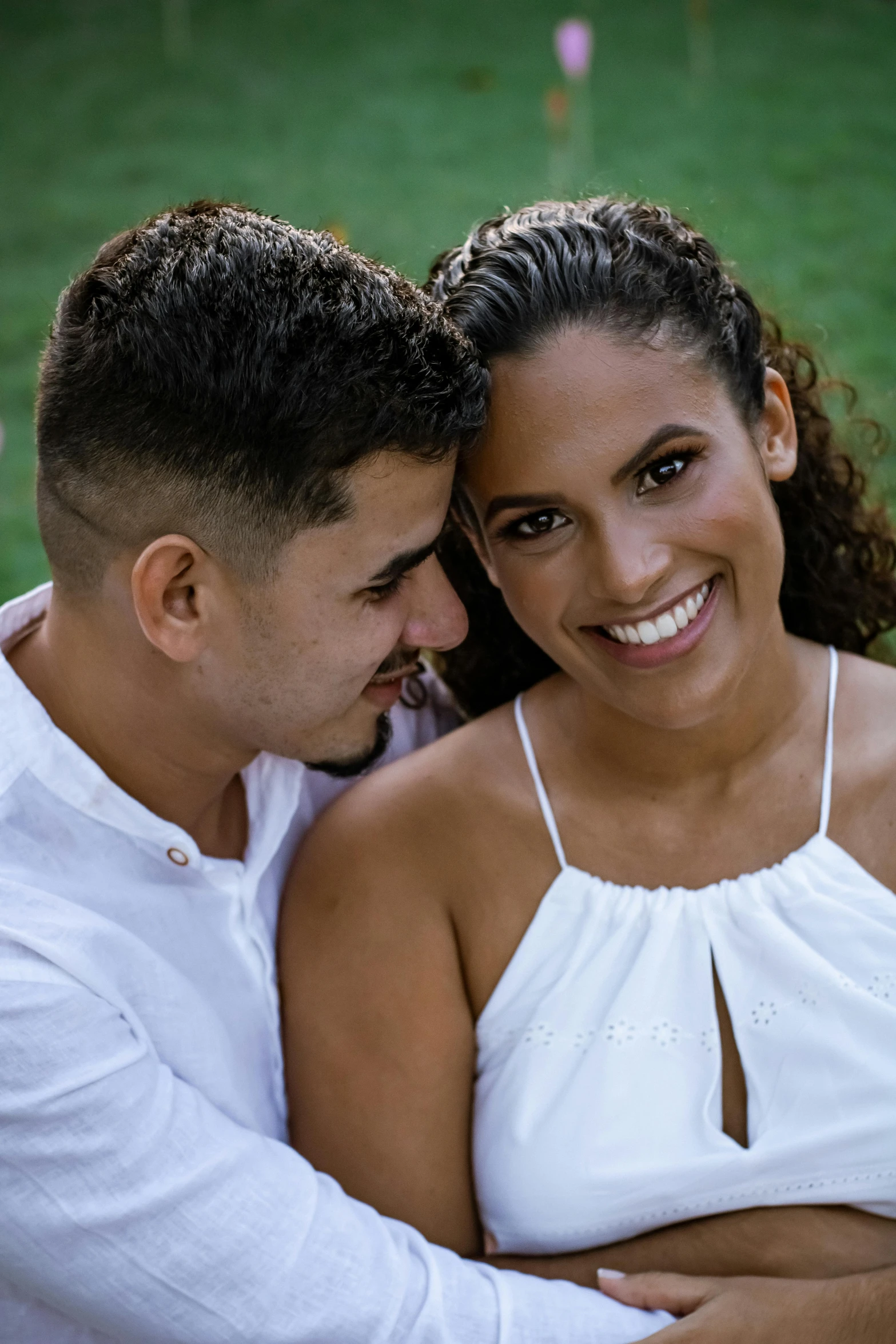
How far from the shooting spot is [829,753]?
247 cm

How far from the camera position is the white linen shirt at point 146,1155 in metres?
1.98

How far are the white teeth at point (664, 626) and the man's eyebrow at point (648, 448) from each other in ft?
0.75

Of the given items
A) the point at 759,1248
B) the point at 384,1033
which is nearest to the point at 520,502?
the point at 384,1033

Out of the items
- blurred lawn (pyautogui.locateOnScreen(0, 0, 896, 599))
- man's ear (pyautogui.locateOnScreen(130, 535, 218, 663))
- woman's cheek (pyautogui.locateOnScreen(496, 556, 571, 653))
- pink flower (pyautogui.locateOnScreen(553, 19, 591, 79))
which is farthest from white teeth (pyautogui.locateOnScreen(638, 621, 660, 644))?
pink flower (pyautogui.locateOnScreen(553, 19, 591, 79))

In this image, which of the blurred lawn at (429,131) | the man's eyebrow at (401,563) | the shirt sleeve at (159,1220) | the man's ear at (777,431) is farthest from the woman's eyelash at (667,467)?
the blurred lawn at (429,131)

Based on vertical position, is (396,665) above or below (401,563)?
below

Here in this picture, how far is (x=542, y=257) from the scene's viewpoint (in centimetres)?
227

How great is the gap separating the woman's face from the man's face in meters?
0.13

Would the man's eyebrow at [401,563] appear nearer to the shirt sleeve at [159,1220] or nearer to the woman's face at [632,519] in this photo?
the woman's face at [632,519]

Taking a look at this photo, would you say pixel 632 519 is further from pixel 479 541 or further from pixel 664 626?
pixel 479 541

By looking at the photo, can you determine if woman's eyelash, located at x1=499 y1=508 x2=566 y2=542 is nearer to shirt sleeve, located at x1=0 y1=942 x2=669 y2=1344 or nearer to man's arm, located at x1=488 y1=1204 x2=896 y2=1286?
shirt sleeve, located at x1=0 y1=942 x2=669 y2=1344

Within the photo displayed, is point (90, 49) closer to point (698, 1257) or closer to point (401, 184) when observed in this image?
point (401, 184)

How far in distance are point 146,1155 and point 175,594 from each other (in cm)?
84

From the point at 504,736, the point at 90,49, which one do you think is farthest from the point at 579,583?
the point at 90,49
